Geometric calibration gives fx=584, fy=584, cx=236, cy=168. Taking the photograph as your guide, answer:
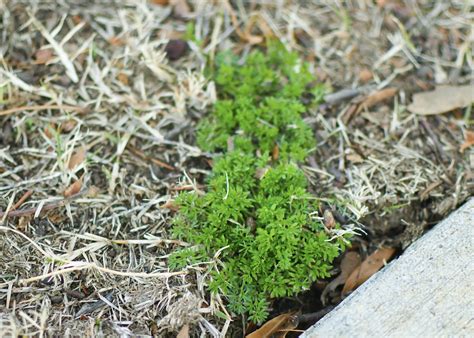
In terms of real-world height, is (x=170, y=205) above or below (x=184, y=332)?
above

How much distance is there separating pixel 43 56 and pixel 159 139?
2.88 feet

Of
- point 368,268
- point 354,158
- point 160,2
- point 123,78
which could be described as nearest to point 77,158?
point 123,78

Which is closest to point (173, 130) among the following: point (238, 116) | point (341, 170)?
point (238, 116)

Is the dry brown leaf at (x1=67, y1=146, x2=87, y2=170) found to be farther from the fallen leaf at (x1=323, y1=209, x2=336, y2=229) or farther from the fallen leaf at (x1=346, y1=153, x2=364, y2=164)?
the fallen leaf at (x1=346, y1=153, x2=364, y2=164)

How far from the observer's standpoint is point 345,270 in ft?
9.46

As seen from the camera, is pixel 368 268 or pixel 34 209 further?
pixel 368 268

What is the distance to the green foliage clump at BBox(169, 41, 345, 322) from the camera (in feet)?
8.44

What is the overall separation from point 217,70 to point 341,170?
94 cm

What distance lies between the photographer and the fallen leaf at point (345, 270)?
2.84 metres

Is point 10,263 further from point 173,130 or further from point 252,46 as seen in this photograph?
point 252,46

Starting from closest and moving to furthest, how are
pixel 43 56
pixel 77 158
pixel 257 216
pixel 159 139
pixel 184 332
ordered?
pixel 184 332, pixel 257 216, pixel 77 158, pixel 159 139, pixel 43 56

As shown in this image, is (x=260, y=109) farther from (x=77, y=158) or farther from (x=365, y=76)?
(x=77, y=158)

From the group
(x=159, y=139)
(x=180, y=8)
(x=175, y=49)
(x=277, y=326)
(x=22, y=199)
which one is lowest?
(x=277, y=326)

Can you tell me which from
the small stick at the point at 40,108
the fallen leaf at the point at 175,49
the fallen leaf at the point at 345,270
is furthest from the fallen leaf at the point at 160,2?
the fallen leaf at the point at 345,270
